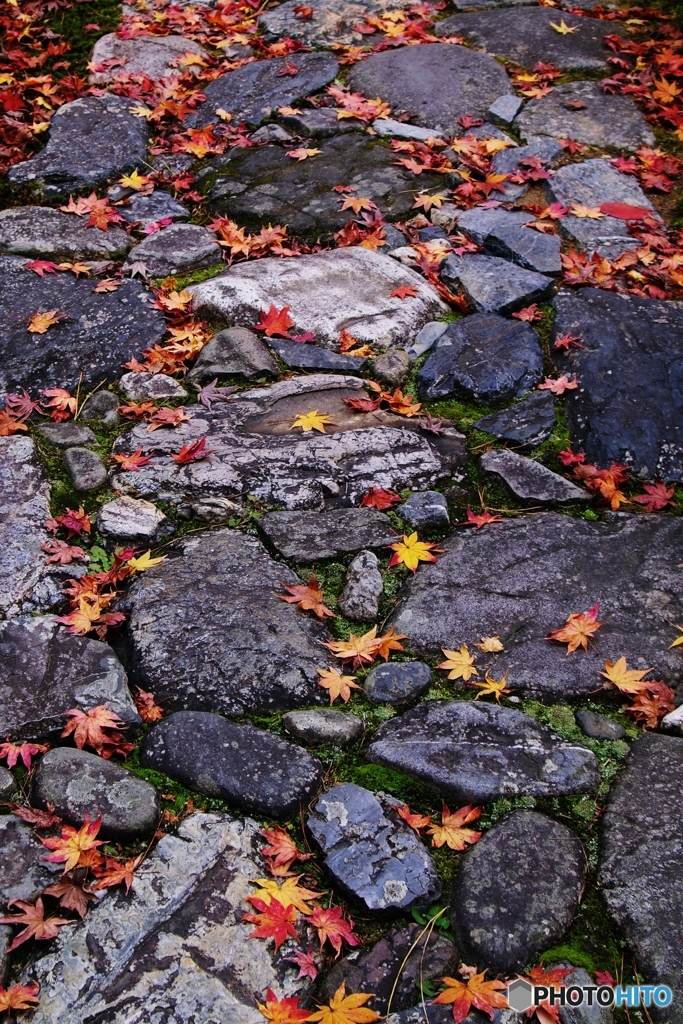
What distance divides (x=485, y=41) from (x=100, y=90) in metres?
2.80

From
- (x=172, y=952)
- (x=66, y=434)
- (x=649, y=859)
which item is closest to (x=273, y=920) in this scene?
(x=172, y=952)

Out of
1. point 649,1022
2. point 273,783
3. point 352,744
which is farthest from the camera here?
point 352,744

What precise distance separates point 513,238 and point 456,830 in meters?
3.23

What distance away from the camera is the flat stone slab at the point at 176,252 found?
4.32 metres

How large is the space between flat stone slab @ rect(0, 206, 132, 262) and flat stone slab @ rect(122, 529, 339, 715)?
222cm

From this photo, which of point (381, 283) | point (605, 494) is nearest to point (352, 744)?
point (605, 494)

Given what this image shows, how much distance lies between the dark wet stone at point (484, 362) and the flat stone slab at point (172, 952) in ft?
7.42

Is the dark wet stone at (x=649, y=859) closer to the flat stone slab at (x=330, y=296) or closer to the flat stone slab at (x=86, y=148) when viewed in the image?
the flat stone slab at (x=330, y=296)

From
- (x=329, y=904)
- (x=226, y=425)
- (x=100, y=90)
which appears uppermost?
(x=100, y=90)

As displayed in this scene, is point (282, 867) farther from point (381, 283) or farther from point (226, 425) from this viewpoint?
point (381, 283)

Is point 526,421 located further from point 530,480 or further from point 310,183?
point 310,183

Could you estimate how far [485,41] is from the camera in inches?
233

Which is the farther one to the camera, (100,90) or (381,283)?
(100,90)

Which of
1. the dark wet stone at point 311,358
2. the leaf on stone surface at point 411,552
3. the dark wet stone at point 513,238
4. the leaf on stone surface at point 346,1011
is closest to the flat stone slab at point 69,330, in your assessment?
the dark wet stone at point 311,358
